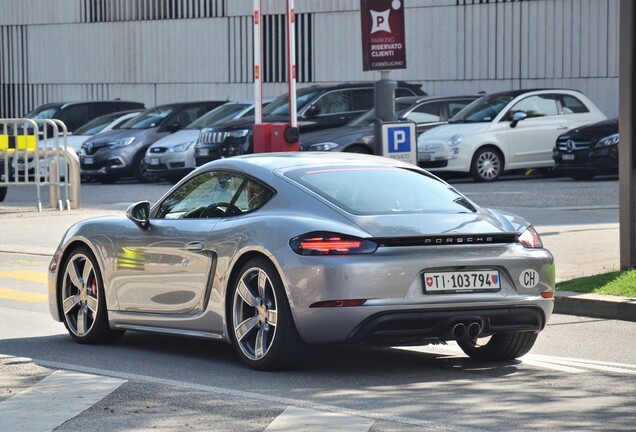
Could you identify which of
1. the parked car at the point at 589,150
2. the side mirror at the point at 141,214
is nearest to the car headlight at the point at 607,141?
the parked car at the point at 589,150

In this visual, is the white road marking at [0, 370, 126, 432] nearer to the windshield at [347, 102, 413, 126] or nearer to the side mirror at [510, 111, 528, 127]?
the windshield at [347, 102, 413, 126]

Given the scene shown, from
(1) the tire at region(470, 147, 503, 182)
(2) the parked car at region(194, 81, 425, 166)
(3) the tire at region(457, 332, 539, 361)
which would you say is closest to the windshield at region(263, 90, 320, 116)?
(2) the parked car at region(194, 81, 425, 166)

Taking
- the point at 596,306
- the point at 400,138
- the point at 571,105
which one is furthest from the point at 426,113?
the point at 596,306

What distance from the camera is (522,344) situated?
8930 millimetres

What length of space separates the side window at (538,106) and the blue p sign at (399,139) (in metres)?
12.0

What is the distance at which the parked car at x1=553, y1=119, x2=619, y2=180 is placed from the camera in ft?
80.2

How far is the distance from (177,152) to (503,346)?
19.2 m

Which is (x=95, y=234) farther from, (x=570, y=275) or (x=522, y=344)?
(x=570, y=275)

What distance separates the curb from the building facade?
19789mm

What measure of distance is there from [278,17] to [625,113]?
1042 inches

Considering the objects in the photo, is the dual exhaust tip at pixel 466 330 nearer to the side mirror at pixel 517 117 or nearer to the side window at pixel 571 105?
the side mirror at pixel 517 117

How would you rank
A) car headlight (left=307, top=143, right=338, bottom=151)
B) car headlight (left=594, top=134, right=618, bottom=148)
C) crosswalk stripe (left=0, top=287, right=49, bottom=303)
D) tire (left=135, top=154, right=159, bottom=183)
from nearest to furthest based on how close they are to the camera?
1. crosswalk stripe (left=0, top=287, right=49, bottom=303)
2. car headlight (left=307, top=143, right=338, bottom=151)
3. car headlight (left=594, top=134, right=618, bottom=148)
4. tire (left=135, top=154, right=159, bottom=183)

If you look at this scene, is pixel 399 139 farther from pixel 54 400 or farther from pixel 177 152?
pixel 177 152

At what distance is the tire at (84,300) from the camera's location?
388 inches
